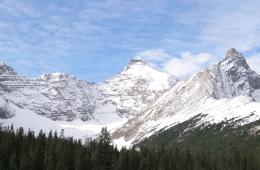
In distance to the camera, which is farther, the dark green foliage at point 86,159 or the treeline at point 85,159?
the dark green foliage at point 86,159

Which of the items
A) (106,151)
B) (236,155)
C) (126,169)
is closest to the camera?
(106,151)

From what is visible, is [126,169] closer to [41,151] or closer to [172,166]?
[172,166]

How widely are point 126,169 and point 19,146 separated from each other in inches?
1697

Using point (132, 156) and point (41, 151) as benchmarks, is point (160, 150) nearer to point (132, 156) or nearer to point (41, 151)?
point (132, 156)

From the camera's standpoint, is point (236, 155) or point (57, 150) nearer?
point (57, 150)

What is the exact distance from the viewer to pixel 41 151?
15612 cm

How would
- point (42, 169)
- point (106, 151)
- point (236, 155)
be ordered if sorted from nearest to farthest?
point (106, 151), point (42, 169), point (236, 155)

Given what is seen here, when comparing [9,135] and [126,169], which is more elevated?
[9,135]

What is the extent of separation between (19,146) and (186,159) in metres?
67.9

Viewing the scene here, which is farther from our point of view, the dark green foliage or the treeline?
the dark green foliage

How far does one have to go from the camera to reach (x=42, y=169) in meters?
153

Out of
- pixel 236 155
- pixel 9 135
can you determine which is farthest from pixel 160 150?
pixel 9 135

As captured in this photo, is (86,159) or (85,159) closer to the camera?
(85,159)

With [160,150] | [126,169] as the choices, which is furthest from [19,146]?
[160,150]
